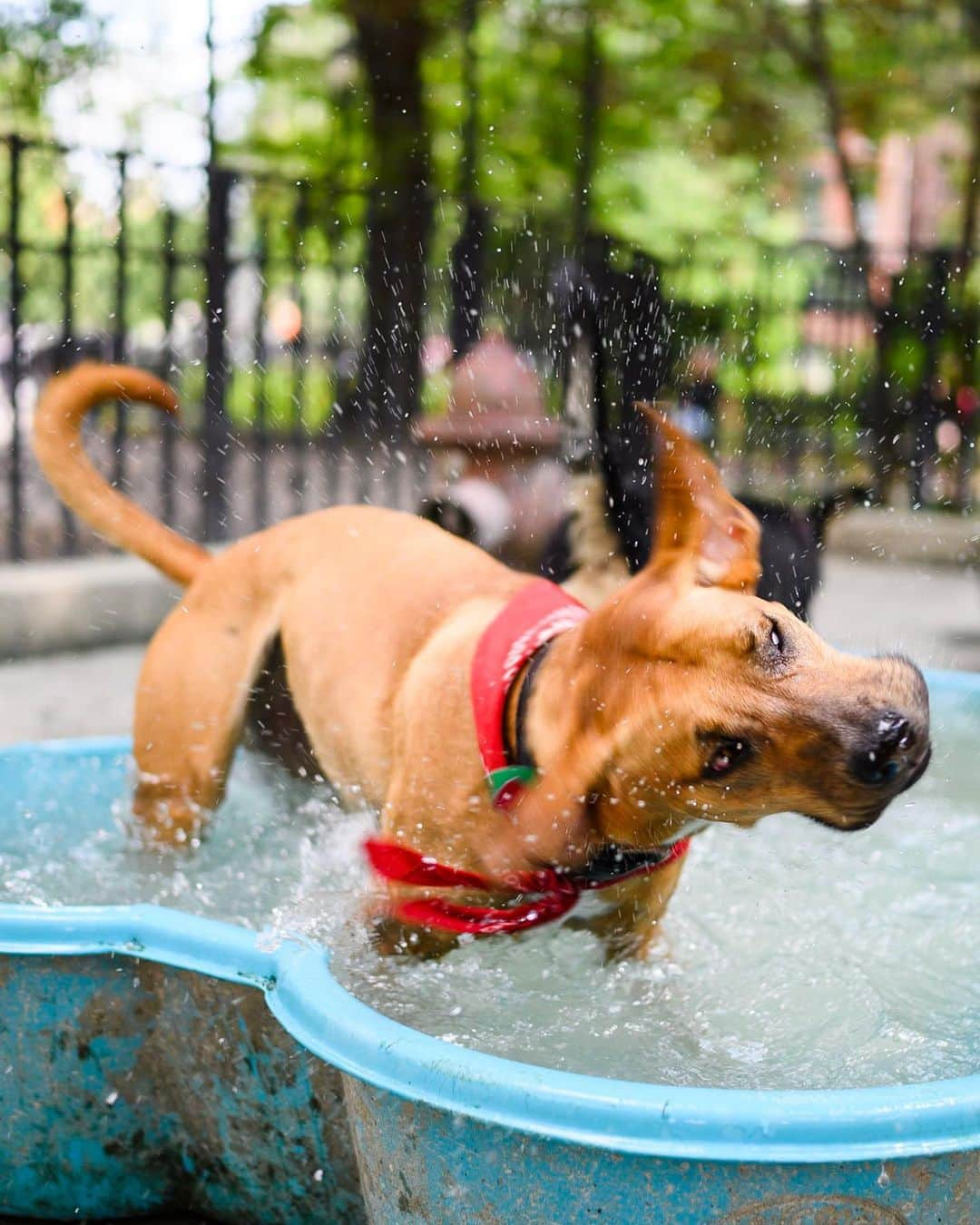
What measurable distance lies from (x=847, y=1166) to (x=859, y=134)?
41.3ft

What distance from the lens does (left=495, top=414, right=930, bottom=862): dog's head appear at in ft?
5.78

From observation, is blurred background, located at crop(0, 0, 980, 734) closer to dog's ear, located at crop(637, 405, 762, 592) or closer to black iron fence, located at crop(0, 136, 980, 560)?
black iron fence, located at crop(0, 136, 980, 560)

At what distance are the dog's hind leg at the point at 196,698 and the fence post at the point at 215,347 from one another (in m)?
3.96

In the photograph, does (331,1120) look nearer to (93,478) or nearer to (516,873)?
(516,873)

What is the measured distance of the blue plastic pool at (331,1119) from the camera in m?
1.57

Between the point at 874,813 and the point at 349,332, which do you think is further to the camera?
the point at 349,332

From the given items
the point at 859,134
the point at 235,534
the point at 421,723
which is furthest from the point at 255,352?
the point at 859,134

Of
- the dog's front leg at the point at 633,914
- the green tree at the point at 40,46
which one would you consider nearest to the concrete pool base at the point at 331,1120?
the dog's front leg at the point at 633,914

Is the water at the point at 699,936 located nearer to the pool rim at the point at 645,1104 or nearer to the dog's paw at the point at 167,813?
the dog's paw at the point at 167,813

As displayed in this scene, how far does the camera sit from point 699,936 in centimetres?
272

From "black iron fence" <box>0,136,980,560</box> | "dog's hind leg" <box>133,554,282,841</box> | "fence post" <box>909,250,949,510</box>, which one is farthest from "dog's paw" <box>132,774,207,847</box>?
"fence post" <box>909,250,949,510</box>

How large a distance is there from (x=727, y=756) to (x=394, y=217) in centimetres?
699

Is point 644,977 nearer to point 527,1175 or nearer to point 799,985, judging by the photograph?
point 799,985

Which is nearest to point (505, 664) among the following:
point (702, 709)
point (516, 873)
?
point (516, 873)
